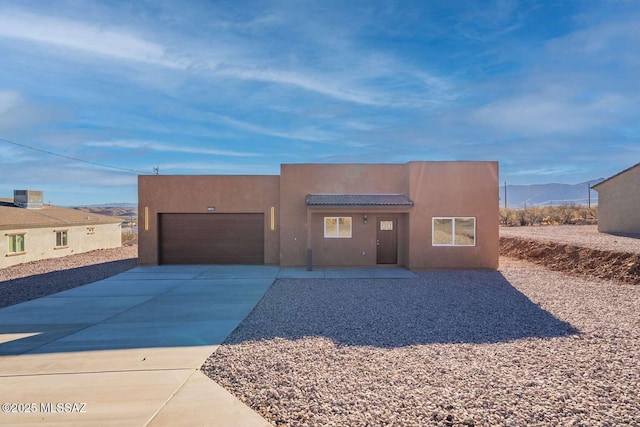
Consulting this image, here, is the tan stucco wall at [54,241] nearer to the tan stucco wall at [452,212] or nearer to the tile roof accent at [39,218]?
the tile roof accent at [39,218]

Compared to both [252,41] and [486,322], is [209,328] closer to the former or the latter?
[486,322]

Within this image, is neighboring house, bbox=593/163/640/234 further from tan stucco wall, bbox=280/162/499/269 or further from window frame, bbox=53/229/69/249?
window frame, bbox=53/229/69/249

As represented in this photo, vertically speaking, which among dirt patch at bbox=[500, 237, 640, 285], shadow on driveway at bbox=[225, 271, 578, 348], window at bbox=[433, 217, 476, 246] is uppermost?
window at bbox=[433, 217, 476, 246]

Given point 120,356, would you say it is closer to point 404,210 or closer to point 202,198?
point 202,198

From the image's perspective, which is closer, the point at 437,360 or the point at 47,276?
the point at 437,360

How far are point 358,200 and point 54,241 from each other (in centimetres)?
1860

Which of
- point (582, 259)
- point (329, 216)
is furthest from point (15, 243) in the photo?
point (582, 259)

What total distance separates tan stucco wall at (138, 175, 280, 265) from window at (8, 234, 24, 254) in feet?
26.1

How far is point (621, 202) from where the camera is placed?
932 inches

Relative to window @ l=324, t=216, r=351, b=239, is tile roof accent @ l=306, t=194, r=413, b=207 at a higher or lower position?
higher

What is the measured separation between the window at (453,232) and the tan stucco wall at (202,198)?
6.77 m

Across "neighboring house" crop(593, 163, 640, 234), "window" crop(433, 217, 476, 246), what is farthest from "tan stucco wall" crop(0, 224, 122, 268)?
"neighboring house" crop(593, 163, 640, 234)

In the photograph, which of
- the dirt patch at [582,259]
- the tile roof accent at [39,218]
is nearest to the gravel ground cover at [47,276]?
the tile roof accent at [39,218]

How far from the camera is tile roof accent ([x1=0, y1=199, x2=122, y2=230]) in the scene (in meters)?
18.7
